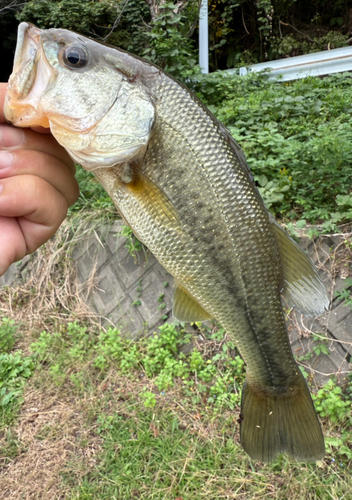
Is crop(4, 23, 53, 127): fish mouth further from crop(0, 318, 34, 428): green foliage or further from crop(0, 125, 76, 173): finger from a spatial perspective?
crop(0, 318, 34, 428): green foliage

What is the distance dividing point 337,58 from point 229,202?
676 centimetres

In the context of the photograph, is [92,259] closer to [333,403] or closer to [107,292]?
[107,292]

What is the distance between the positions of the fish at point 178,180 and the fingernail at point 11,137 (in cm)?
9

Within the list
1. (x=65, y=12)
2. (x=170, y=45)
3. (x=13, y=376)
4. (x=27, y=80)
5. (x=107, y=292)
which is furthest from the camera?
(x=65, y=12)

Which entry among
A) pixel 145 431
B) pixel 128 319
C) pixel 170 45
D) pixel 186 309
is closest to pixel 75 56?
pixel 186 309

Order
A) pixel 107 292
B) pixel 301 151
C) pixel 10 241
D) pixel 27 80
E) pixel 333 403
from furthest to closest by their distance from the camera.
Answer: pixel 107 292 → pixel 301 151 → pixel 333 403 → pixel 10 241 → pixel 27 80

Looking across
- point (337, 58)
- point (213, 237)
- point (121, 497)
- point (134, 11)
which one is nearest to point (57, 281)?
point (121, 497)

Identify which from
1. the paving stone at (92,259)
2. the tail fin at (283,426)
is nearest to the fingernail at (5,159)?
the tail fin at (283,426)

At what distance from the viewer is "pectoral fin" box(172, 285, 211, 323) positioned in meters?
1.46

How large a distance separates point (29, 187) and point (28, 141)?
0.53 ft

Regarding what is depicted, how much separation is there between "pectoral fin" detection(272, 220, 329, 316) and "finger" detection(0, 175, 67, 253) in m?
0.84

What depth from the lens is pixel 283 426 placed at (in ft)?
4.89

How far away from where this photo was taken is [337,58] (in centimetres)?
641

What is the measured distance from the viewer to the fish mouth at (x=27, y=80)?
1040 mm
